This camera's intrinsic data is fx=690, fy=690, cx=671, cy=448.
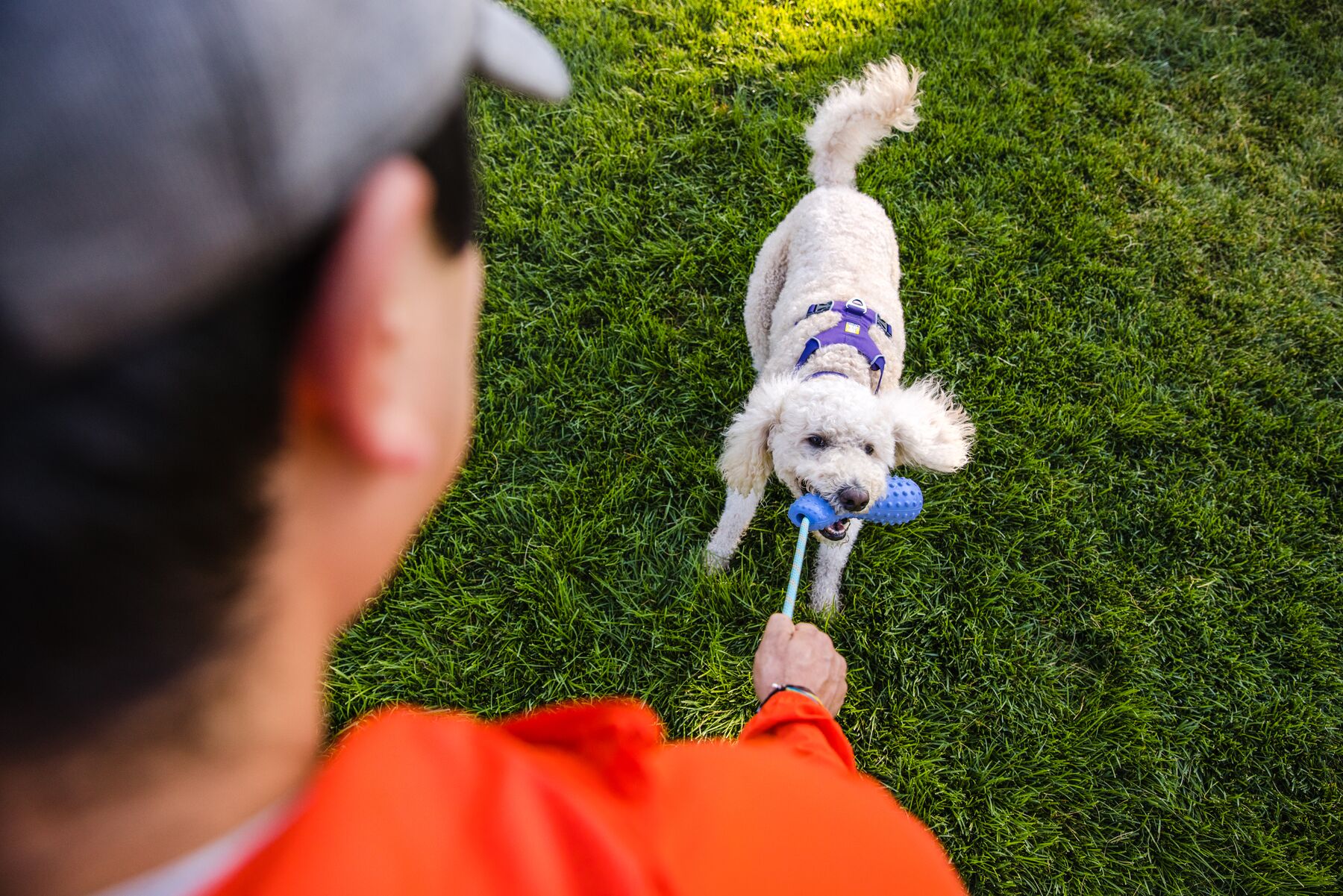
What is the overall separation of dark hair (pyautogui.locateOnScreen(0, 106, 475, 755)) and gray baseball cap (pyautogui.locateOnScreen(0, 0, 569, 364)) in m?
0.02

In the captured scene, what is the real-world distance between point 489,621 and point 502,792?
206cm

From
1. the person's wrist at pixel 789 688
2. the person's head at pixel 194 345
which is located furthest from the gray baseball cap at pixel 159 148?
the person's wrist at pixel 789 688

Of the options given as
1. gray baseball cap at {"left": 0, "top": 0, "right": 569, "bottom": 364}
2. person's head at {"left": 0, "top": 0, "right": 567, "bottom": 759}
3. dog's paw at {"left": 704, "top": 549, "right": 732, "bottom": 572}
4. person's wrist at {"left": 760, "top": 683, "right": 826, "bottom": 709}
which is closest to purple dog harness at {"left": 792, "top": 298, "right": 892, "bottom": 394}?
dog's paw at {"left": 704, "top": 549, "right": 732, "bottom": 572}

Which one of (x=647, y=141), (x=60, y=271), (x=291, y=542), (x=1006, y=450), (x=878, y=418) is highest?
(x=647, y=141)

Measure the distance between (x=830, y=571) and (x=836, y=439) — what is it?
660 mm

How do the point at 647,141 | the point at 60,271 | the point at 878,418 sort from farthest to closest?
the point at 647,141 → the point at 878,418 → the point at 60,271

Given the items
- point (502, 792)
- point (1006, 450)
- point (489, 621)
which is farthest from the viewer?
point (1006, 450)

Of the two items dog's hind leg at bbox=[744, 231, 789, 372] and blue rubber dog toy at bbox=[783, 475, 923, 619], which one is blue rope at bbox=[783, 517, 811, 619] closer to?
blue rubber dog toy at bbox=[783, 475, 923, 619]

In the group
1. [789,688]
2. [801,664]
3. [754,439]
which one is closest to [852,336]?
[754,439]

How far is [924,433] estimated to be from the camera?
8.07 ft

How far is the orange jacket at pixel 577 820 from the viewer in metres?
0.63

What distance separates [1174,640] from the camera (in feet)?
9.52

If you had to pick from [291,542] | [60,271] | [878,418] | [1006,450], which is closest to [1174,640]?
[1006,450]

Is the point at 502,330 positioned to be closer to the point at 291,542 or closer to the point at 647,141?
the point at 647,141
